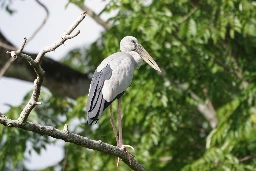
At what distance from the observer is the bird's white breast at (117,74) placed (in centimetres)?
371

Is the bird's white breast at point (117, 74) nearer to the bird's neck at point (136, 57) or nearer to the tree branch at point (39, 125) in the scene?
the bird's neck at point (136, 57)

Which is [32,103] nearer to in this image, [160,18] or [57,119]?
[160,18]

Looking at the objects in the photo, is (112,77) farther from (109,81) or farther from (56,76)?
(56,76)

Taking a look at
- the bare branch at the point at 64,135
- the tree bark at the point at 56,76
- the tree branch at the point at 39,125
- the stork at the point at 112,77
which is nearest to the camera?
the tree branch at the point at 39,125

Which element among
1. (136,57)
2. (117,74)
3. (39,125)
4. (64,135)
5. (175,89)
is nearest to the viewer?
(39,125)

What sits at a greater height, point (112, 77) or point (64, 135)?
point (112, 77)

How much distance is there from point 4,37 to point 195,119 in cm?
325

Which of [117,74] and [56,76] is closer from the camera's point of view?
[117,74]

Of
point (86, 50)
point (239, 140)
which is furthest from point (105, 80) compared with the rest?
point (86, 50)

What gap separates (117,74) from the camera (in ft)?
12.4

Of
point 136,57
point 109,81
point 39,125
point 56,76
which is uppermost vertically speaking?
point 56,76

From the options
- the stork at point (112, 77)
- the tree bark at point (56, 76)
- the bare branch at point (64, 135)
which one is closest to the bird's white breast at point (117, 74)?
the stork at point (112, 77)

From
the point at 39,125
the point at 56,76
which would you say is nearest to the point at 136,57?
the point at 39,125

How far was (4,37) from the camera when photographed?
8656 mm
